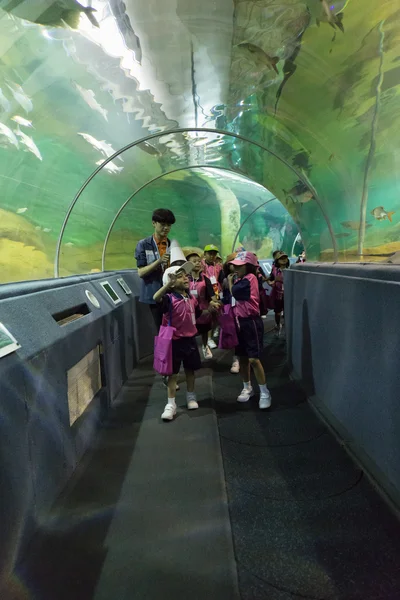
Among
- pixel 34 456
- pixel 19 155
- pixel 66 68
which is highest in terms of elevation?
pixel 66 68

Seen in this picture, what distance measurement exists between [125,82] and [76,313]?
12.1 ft

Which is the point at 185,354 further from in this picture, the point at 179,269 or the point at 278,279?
the point at 278,279

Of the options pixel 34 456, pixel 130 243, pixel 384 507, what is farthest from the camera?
pixel 130 243

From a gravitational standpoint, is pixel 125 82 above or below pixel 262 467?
above

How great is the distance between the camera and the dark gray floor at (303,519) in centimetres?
185

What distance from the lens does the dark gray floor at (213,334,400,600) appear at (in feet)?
6.08

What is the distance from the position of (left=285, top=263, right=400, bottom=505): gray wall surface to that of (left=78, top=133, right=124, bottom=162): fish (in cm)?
477

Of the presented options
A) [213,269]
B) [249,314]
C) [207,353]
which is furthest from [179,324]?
[213,269]

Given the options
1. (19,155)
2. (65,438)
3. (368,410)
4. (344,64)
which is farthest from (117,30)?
(368,410)

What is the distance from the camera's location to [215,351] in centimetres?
767

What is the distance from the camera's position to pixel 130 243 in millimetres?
14531

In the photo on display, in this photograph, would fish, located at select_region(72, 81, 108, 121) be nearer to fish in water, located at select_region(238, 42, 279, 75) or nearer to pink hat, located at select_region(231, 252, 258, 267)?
fish in water, located at select_region(238, 42, 279, 75)

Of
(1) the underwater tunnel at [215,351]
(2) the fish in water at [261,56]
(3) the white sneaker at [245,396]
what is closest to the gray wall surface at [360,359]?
(1) the underwater tunnel at [215,351]

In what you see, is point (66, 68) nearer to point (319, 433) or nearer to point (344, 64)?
point (344, 64)
